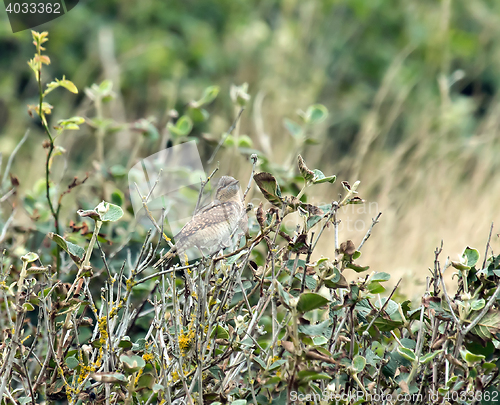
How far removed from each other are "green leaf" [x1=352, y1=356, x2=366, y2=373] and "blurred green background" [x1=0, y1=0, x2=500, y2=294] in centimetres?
254

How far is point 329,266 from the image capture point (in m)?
0.96

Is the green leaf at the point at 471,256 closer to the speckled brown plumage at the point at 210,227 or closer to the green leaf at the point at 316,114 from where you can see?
the speckled brown plumage at the point at 210,227

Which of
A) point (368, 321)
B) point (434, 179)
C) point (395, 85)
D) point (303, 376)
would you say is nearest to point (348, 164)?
point (434, 179)

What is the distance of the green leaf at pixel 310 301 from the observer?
2.69 ft

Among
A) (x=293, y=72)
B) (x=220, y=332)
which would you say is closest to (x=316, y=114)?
(x=220, y=332)

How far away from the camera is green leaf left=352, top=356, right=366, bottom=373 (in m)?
0.96

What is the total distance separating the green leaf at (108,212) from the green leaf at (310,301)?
0.39 metres

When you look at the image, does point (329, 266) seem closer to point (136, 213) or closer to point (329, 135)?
point (136, 213)

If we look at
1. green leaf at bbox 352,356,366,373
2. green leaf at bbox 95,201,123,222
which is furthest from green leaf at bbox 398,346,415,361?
green leaf at bbox 95,201,123,222

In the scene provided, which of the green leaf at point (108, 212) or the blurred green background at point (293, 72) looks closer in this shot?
the green leaf at point (108, 212)

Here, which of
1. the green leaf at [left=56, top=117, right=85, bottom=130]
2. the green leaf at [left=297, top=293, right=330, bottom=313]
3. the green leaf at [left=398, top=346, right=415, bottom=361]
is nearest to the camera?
the green leaf at [left=297, top=293, right=330, bottom=313]

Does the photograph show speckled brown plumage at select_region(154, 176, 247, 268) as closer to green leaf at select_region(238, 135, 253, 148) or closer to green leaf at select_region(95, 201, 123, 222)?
green leaf at select_region(95, 201, 123, 222)

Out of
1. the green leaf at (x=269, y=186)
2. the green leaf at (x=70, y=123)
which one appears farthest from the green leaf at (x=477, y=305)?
the green leaf at (x=70, y=123)

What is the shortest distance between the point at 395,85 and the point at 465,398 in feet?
12.9
